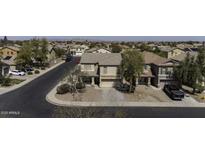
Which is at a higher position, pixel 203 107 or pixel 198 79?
pixel 198 79

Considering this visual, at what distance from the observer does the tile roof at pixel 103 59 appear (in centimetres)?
4153

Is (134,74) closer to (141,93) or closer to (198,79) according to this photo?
(141,93)

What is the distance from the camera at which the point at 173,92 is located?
35.6m

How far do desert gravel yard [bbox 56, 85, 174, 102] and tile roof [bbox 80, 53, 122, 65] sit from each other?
15.1ft

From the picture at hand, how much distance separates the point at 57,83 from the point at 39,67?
815 inches

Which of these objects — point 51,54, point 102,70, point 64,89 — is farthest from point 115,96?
point 51,54

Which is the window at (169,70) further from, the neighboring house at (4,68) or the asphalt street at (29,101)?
the neighboring house at (4,68)

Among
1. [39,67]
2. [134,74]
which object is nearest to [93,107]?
[134,74]

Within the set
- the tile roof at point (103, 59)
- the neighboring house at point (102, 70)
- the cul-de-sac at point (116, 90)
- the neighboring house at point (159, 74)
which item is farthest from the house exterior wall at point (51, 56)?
the neighboring house at point (159, 74)

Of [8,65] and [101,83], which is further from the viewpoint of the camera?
[8,65]

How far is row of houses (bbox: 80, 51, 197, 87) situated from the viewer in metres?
41.4

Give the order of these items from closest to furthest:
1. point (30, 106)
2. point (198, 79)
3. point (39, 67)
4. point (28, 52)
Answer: point (30, 106) → point (198, 79) → point (28, 52) → point (39, 67)

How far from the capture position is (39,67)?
63.0 m

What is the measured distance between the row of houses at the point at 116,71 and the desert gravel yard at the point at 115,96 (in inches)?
88.9
